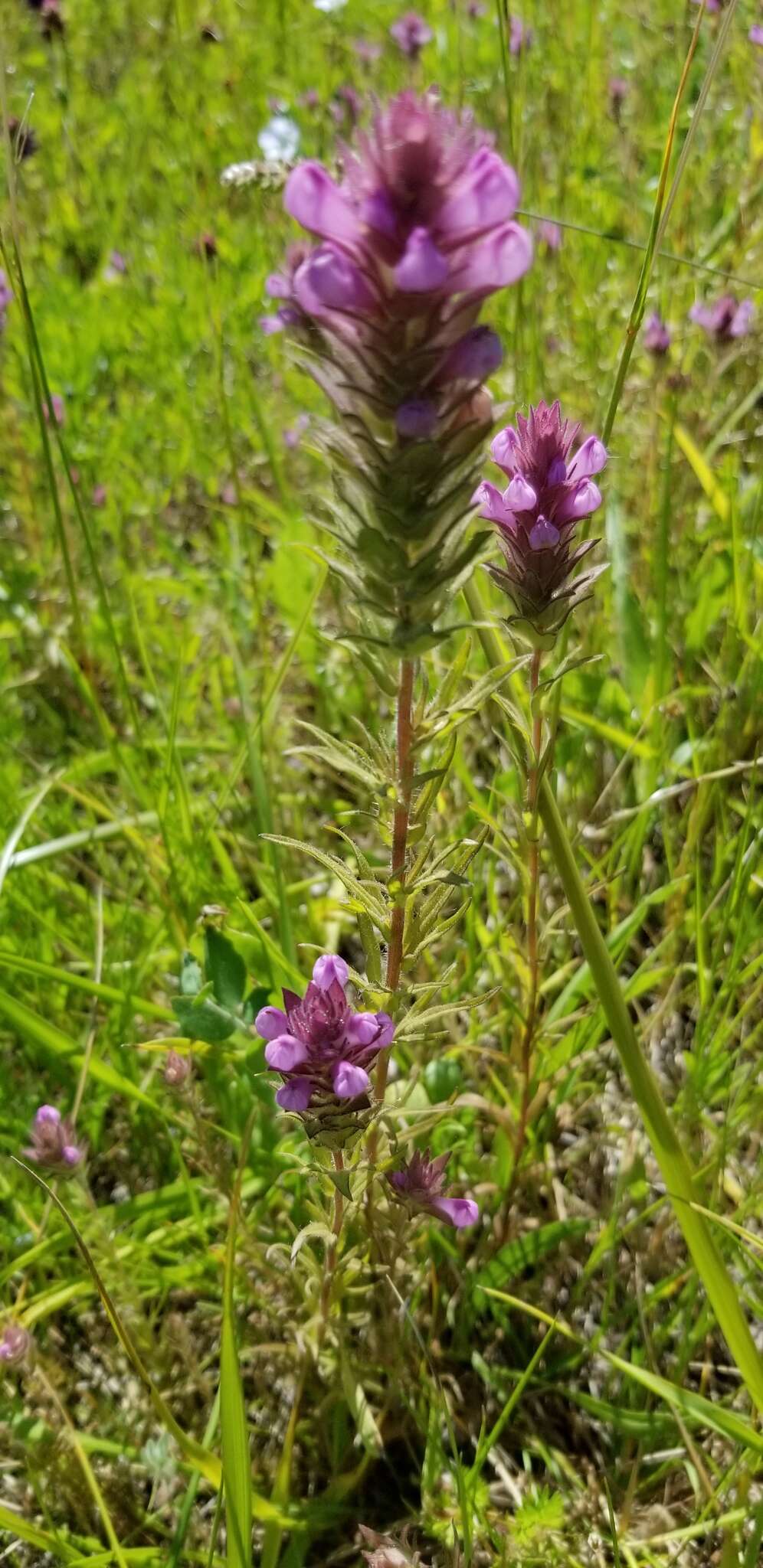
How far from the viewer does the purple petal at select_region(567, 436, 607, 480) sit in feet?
3.92

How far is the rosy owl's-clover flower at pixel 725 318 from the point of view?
266 cm

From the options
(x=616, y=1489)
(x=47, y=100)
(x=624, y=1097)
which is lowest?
(x=616, y=1489)

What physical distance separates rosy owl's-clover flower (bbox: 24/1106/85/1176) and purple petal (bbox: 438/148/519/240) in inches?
48.9

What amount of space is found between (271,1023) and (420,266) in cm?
72

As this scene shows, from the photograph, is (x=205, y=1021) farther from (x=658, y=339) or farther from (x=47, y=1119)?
(x=658, y=339)

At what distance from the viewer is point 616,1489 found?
150 centimetres

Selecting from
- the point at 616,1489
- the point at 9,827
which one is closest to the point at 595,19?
the point at 9,827

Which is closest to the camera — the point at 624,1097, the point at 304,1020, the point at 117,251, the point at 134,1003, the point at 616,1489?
the point at 304,1020

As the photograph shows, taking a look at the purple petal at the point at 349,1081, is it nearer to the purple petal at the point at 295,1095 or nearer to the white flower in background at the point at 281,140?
the purple petal at the point at 295,1095

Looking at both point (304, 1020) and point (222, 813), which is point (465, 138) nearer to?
point (304, 1020)

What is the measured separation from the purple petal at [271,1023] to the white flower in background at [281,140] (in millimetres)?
3084

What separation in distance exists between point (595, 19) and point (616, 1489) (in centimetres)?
498

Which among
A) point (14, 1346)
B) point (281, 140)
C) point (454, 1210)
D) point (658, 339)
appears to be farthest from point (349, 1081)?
point (281, 140)

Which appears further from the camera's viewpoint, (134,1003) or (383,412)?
(134,1003)
